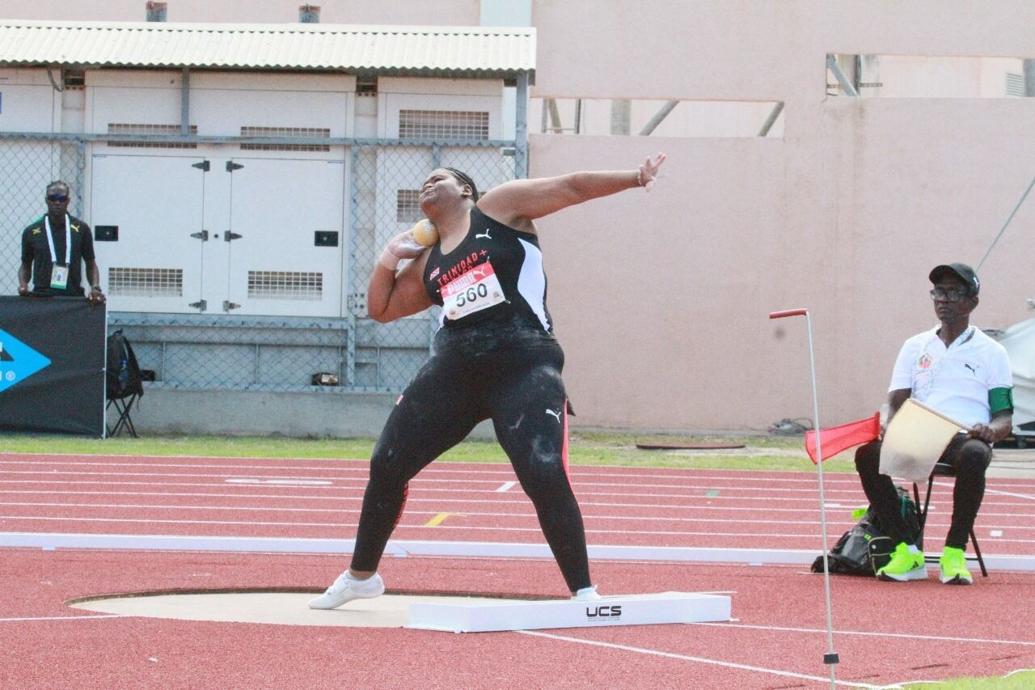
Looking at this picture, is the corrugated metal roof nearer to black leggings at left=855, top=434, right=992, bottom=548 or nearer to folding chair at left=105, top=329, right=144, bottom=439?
folding chair at left=105, top=329, right=144, bottom=439

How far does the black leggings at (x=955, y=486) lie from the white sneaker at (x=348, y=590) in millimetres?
2724

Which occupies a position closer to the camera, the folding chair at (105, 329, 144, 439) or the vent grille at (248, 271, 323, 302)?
the folding chair at (105, 329, 144, 439)

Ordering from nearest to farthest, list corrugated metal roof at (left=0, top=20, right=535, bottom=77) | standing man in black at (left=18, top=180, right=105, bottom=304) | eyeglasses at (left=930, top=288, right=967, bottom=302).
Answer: eyeglasses at (left=930, top=288, right=967, bottom=302)
standing man in black at (left=18, top=180, right=105, bottom=304)
corrugated metal roof at (left=0, top=20, right=535, bottom=77)

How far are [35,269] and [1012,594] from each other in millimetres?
11630

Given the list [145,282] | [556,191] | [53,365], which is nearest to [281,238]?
[145,282]

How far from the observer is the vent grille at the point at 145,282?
1819 cm

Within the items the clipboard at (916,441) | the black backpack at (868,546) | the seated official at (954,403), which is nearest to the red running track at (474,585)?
the black backpack at (868,546)

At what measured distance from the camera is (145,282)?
18.2 meters

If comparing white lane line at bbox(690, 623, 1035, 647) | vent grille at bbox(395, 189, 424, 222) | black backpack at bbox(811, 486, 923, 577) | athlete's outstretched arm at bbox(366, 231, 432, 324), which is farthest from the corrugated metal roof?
white lane line at bbox(690, 623, 1035, 647)

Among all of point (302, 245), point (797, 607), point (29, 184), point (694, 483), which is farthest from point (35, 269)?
point (797, 607)

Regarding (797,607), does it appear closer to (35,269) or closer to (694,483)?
(694,483)

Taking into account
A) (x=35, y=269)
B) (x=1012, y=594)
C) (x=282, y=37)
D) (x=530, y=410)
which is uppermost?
(x=282, y=37)

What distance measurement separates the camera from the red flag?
638cm

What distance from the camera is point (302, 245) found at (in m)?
18.2
